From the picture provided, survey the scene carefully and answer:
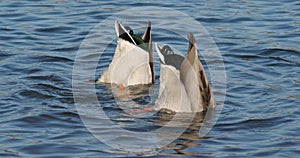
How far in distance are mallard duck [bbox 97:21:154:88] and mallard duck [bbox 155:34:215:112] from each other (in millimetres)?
989

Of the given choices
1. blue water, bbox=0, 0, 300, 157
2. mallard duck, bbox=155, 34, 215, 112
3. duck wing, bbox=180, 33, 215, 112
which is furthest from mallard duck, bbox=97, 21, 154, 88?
duck wing, bbox=180, 33, 215, 112

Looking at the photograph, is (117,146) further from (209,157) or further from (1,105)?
(1,105)

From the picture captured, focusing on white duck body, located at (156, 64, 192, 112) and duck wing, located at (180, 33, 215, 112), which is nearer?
duck wing, located at (180, 33, 215, 112)

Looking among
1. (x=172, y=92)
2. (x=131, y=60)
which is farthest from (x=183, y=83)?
(x=131, y=60)

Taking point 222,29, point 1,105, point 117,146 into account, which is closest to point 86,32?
point 222,29

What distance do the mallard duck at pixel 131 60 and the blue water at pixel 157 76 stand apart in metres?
0.28

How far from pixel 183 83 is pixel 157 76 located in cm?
222

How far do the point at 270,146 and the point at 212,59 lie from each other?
3784 millimetres

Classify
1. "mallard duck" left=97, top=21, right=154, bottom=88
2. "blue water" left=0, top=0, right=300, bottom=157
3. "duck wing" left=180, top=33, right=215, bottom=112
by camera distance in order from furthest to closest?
1. "mallard duck" left=97, top=21, right=154, bottom=88
2. "duck wing" left=180, top=33, right=215, bottom=112
3. "blue water" left=0, top=0, right=300, bottom=157

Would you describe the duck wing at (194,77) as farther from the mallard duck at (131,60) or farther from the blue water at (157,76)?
the mallard duck at (131,60)

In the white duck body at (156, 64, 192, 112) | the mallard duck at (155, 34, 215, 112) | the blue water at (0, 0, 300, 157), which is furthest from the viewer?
the white duck body at (156, 64, 192, 112)

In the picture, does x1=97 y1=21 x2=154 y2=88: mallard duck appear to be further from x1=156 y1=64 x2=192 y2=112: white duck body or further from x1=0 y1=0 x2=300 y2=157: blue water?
x1=156 y1=64 x2=192 y2=112: white duck body

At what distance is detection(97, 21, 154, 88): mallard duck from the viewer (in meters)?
8.88

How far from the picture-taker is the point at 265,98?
8.52m
